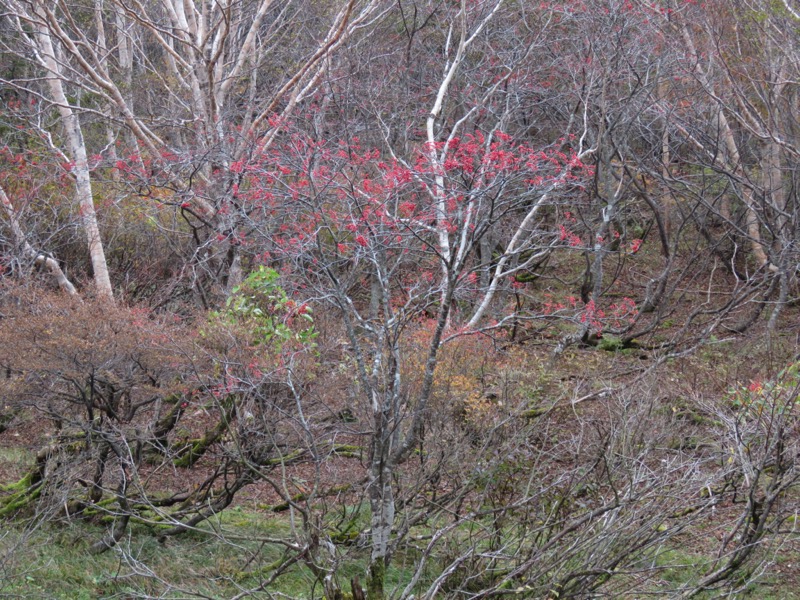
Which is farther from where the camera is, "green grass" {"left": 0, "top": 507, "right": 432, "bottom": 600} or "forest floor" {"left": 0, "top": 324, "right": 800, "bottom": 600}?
"green grass" {"left": 0, "top": 507, "right": 432, "bottom": 600}

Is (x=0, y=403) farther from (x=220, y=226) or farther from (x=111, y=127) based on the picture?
(x=111, y=127)

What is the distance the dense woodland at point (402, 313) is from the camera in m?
5.84

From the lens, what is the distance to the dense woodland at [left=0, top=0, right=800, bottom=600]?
5844mm

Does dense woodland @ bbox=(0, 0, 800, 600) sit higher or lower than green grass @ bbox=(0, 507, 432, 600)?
higher

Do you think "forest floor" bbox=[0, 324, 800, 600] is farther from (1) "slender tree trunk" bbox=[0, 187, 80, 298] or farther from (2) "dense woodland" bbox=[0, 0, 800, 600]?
(1) "slender tree trunk" bbox=[0, 187, 80, 298]

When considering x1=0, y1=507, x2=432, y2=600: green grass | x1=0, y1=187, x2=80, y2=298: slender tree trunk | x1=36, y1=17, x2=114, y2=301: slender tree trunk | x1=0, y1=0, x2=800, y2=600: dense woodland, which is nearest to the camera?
x1=0, y1=0, x2=800, y2=600: dense woodland

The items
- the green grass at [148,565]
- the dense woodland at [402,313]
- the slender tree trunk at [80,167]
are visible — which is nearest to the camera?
the dense woodland at [402,313]

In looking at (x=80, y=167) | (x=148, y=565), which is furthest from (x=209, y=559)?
(x=80, y=167)

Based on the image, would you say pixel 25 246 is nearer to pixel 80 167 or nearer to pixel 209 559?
pixel 80 167

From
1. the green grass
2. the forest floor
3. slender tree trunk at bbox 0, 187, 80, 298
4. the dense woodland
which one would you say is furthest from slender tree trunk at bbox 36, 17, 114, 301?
the green grass

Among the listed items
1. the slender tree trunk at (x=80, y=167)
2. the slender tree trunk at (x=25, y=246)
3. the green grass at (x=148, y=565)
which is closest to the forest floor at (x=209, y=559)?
the green grass at (x=148, y=565)

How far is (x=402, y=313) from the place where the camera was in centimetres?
612

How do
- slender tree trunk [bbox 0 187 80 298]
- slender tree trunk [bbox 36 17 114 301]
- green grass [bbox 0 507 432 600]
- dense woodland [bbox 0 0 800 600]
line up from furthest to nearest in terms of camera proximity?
slender tree trunk [bbox 36 17 114 301] < slender tree trunk [bbox 0 187 80 298] < green grass [bbox 0 507 432 600] < dense woodland [bbox 0 0 800 600]

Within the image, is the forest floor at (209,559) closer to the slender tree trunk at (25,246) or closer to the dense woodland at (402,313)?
the dense woodland at (402,313)
